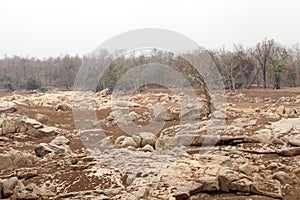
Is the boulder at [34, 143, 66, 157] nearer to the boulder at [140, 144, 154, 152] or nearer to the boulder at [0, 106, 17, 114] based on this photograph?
the boulder at [140, 144, 154, 152]

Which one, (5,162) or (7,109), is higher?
(7,109)

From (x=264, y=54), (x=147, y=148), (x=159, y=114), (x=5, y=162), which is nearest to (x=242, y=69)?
(x=264, y=54)

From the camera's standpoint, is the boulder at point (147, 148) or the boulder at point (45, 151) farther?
the boulder at point (45, 151)

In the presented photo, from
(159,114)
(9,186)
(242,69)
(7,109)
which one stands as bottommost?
(9,186)

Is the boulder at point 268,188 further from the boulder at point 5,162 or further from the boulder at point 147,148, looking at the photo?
the boulder at point 5,162

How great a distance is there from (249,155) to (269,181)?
4.55 ft

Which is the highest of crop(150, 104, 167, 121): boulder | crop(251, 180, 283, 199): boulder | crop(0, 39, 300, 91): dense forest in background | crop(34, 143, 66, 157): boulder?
crop(0, 39, 300, 91): dense forest in background

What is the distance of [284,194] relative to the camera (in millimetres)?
5598

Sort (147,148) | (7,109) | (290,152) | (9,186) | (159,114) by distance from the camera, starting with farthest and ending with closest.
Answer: (7,109) → (159,114) → (147,148) → (290,152) → (9,186)

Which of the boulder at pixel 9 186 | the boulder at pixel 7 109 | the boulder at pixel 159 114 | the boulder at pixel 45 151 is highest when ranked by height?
the boulder at pixel 7 109

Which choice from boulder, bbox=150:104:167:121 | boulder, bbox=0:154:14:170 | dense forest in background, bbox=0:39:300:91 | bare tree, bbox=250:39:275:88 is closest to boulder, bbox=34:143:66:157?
boulder, bbox=0:154:14:170

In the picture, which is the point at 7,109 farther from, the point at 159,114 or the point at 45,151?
the point at 45,151

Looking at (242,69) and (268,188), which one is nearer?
(268,188)

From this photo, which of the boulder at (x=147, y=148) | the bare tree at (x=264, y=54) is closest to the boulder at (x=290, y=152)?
the boulder at (x=147, y=148)
